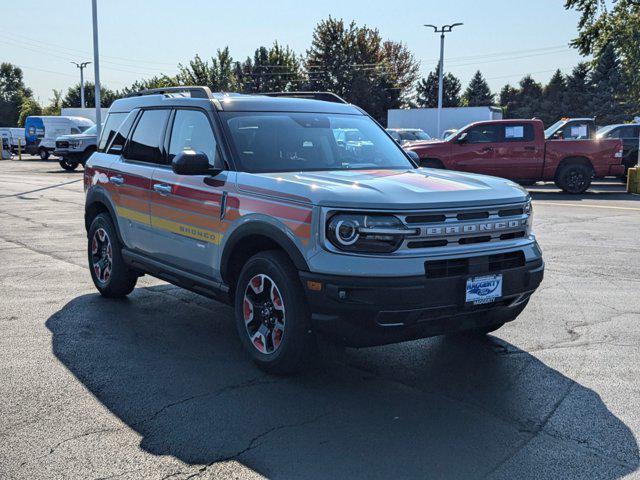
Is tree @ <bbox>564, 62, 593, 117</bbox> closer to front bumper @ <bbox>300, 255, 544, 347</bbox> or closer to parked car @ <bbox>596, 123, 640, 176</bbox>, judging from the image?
parked car @ <bbox>596, 123, 640, 176</bbox>

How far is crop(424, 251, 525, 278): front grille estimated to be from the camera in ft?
12.6

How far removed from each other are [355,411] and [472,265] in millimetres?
1122

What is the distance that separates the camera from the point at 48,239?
1026 centimetres

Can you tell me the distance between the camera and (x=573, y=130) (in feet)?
63.4

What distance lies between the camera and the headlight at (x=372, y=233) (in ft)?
12.5

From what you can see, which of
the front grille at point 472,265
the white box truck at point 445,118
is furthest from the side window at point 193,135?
the white box truck at point 445,118

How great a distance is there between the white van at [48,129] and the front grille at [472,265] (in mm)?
33744

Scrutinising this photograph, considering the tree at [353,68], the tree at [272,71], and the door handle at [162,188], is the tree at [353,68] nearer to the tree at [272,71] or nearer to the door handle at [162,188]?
the tree at [272,71]

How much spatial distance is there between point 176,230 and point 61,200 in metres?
12.5

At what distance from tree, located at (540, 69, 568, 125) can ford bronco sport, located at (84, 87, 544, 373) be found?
75.8 metres

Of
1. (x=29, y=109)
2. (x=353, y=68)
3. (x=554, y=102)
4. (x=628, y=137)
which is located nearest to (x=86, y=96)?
(x=29, y=109)

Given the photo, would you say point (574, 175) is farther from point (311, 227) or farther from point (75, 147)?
point (75, 147)

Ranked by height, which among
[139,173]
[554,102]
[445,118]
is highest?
[554,102]

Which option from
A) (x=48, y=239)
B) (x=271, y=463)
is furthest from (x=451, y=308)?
(x=48, y=239)
